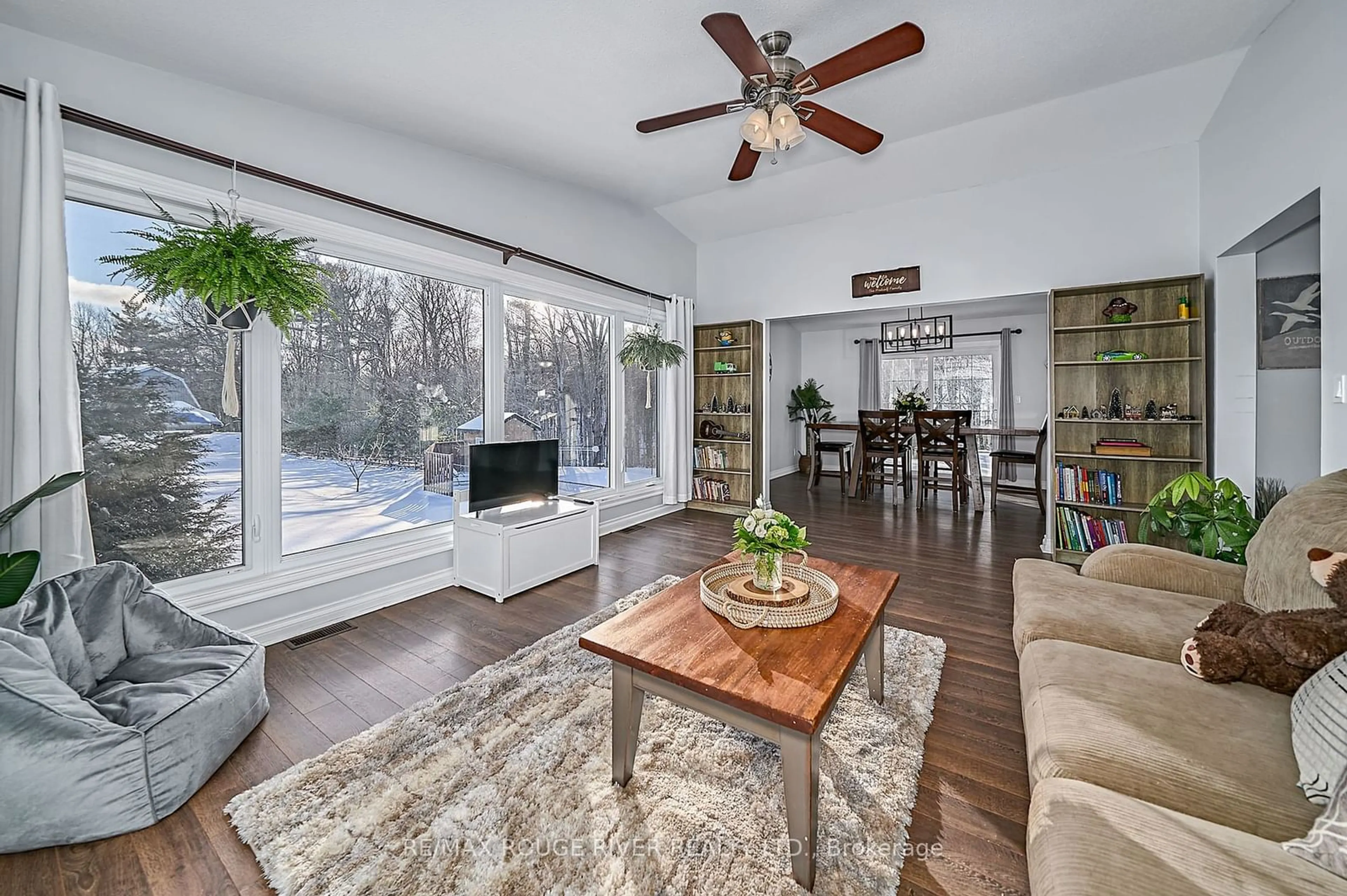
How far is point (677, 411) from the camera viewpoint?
5.54 m

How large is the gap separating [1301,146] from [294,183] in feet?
15.6

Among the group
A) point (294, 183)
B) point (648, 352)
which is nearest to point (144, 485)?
point (294, 183)

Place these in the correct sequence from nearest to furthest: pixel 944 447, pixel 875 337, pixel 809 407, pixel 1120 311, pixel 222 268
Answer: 1. pixel 222 268
2. pixel 1120 311
3. pixel 944 447
4. pixel 875 337
5. pixel 809 407

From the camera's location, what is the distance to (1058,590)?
1.97 meters

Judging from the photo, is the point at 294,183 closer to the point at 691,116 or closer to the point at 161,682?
the point at 691,116

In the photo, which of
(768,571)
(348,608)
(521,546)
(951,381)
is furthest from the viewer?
(951,381)

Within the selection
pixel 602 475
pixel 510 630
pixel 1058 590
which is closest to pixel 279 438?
pixel 510 630

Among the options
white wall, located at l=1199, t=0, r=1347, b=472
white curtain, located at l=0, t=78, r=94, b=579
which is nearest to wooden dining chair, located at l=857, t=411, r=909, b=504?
white wall, located at l=1199, t=0, r=1347, b=472

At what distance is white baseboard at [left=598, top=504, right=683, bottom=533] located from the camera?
4.75 metres

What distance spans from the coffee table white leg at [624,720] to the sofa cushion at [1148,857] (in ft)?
3.25

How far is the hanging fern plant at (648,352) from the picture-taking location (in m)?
4.76

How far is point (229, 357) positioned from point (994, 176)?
5.27 m

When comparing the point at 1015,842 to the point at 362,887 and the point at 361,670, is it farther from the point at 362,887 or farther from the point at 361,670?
the point at 361,670

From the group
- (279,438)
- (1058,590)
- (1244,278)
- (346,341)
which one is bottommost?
(1058,590)
